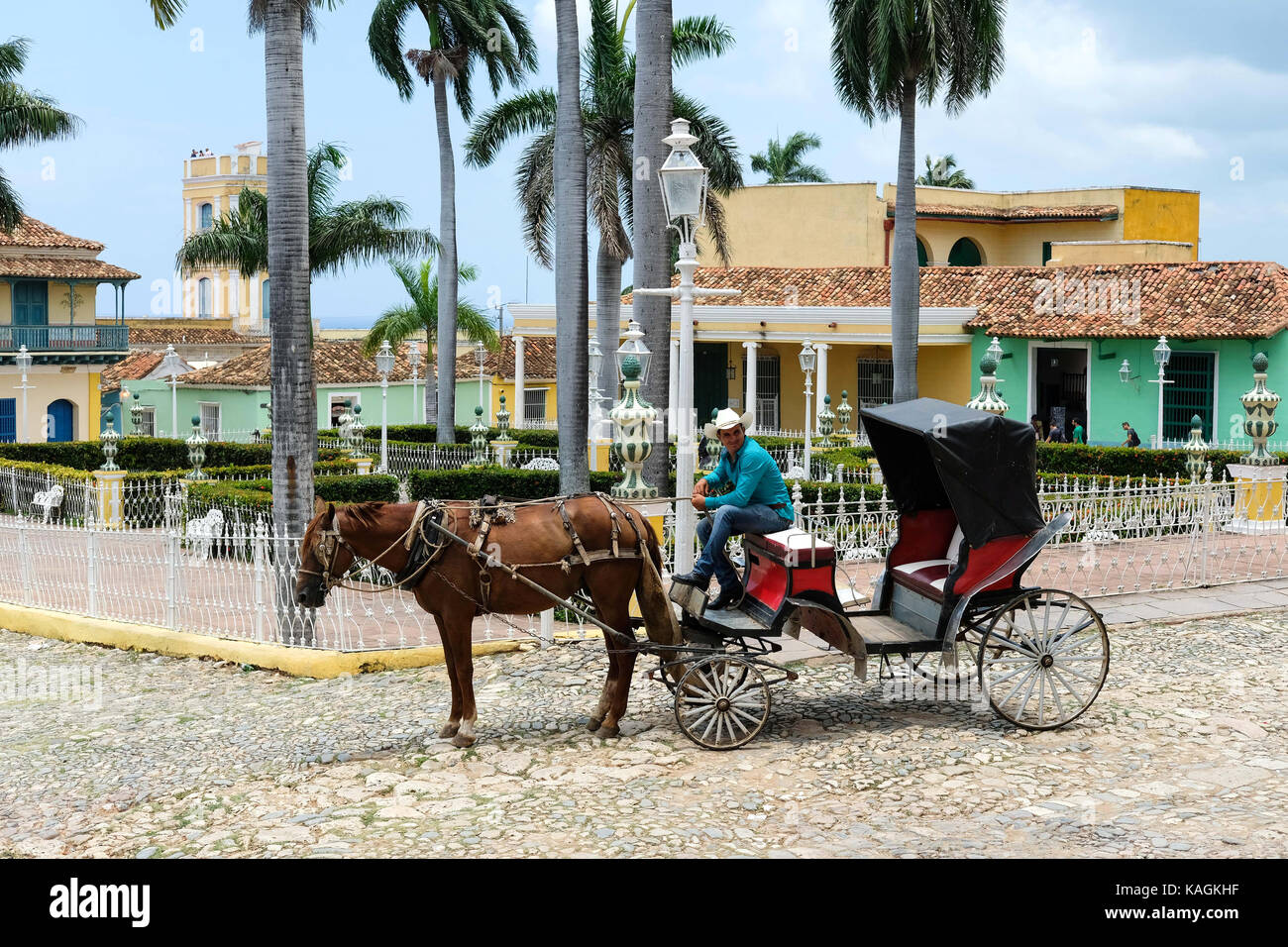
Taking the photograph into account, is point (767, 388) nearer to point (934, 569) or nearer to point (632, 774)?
point (934, 569)

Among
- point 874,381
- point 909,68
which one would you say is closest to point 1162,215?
point 874,381

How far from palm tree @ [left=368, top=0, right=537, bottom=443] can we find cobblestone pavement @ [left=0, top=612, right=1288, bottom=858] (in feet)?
63.2

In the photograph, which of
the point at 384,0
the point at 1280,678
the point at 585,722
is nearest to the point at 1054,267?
the point at 384,0

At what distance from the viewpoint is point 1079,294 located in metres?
31.1

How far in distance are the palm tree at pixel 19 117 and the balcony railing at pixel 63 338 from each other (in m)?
5.28

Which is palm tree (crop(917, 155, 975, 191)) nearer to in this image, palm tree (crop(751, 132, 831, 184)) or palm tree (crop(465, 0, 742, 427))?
palm tree (crop(751, 132, 831, 184))

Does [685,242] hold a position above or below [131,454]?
above

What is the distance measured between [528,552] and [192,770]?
7.87 feet

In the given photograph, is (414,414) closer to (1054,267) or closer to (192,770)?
(1054,267)

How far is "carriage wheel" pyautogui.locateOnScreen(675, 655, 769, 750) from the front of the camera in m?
7.68

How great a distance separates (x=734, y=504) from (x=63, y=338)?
3221 cm

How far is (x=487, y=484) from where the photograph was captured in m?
19.2

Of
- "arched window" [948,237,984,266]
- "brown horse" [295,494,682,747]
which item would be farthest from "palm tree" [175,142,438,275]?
"brown horse" [295,494,682,747]

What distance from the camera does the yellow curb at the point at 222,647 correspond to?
400 inches
